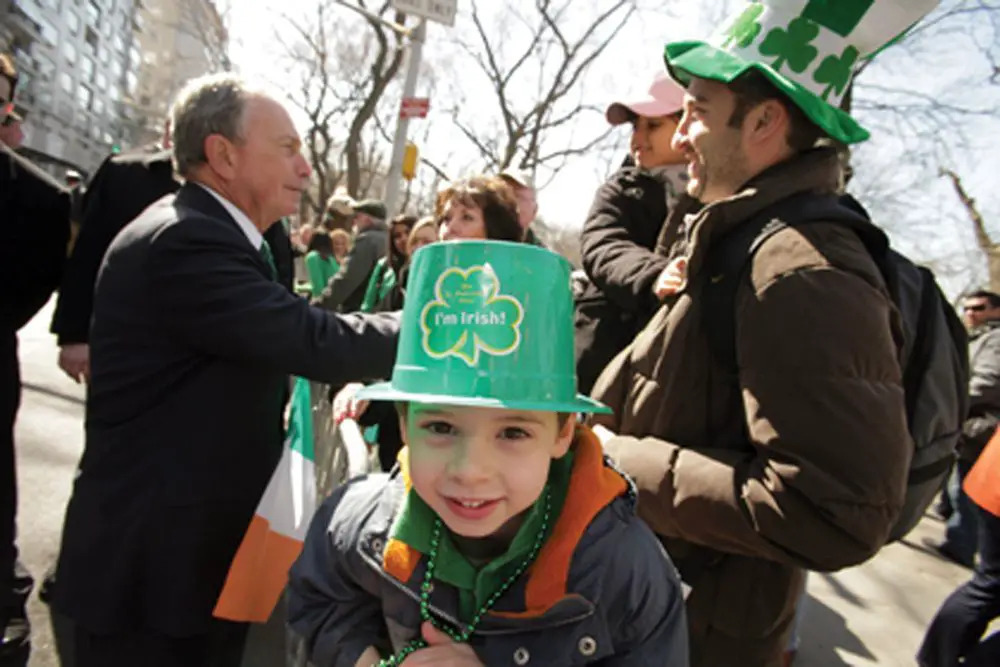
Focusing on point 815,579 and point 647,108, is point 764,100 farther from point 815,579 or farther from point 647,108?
point 815,579

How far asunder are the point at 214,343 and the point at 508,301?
104 cm

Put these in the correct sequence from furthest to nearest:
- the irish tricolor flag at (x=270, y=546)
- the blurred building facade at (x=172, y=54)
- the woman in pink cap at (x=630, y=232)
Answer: the blurred building facade at (x=172, y=54) → the woman in pink cap at (x=630, y=232) → the irish tricolor flag at (x=270, y=546)

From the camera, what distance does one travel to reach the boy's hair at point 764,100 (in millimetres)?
1621

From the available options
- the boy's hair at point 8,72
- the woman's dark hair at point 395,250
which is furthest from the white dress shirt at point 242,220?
Answer: the woman's dark hair at point 395,250

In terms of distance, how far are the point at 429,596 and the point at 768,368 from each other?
0.87 meters

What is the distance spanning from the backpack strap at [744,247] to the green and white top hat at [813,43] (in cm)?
24

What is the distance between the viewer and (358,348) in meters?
2.01

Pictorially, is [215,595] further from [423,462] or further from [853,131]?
[853,131]

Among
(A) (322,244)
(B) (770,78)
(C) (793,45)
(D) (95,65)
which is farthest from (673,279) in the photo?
(D) (95,65)

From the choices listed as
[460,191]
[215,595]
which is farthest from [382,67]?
[215,595]

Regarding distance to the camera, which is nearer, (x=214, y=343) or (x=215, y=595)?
(x=214, y=343)

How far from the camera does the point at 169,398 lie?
1.91 meters

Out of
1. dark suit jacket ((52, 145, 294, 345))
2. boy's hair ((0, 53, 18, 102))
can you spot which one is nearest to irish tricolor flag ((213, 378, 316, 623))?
dark suit jacket ((52, 145, 294, 345))

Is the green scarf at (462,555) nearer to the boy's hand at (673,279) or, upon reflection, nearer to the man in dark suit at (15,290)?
the boy's hand at (673,279)
